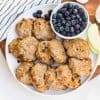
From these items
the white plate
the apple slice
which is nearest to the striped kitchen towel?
the white plate

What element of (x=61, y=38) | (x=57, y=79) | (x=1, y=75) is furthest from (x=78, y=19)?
(x=1, y=75)

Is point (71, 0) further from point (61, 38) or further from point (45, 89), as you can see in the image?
point (45, 89)

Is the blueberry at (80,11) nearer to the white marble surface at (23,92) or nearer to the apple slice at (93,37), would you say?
the apple slice at (93,37)

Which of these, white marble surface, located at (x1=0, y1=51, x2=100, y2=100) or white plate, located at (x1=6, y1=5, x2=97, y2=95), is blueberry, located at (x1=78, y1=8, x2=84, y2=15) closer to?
white plate, located at (x1=6, y1=5, x2=97, y2=95)

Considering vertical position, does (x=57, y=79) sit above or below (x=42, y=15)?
below

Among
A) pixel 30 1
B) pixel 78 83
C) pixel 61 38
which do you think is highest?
pixel 30 1

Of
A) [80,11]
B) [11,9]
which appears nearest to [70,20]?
[80,11]
